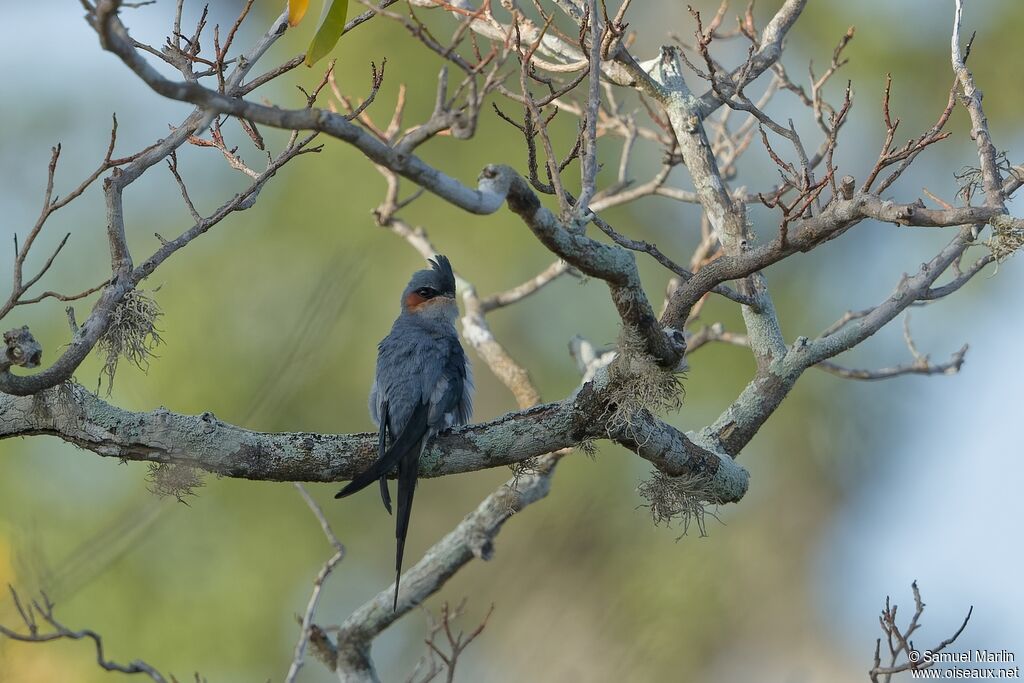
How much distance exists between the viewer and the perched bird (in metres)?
3.72

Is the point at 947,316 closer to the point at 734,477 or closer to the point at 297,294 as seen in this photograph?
the point at 297,294

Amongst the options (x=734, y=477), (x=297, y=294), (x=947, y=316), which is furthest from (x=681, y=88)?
(x=947, y=316)

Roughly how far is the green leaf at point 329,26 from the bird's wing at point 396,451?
1312mm

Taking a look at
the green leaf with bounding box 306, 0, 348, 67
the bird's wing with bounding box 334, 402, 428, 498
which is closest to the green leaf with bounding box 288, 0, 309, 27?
the green leaf with bounding box 306, 0, 348, 67

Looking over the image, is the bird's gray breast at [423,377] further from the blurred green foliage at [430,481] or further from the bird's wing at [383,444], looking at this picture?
the blurred green foliage at [430,481]

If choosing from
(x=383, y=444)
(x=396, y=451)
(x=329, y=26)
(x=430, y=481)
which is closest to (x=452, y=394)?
(x=383, y=444)

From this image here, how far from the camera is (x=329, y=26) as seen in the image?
297cm

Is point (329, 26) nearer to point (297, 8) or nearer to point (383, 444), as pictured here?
point (297, 8)

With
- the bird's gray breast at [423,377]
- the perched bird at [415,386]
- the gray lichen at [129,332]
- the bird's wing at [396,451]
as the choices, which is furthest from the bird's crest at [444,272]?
the gray lichen at [129,332]

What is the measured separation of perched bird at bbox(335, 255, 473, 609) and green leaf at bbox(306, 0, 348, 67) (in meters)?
1.34

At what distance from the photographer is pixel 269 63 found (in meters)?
12.2

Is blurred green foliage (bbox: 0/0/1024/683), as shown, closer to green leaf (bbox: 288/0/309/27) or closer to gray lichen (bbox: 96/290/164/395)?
gray lichen (bbox: 96/290/164/395)

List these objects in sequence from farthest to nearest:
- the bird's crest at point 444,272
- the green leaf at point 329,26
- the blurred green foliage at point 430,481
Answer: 1. the blurred green foliage at point 430,481
2. the bird's crest at point 444,272
3. the green leaf at point 329,26

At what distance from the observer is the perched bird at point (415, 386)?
12.2 feet
